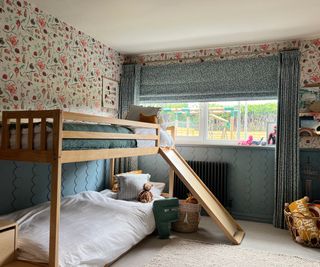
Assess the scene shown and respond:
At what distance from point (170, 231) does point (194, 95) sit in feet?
A: 6.29

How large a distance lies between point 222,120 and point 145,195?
5.33 ft

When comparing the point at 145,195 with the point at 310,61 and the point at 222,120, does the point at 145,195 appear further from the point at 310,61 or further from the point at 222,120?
the point at 310,61

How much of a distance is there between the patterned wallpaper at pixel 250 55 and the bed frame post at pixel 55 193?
2775 millimetres

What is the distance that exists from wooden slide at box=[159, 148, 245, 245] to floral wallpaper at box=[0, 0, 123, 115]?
1315 mm

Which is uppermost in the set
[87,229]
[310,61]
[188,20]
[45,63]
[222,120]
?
[188,20]

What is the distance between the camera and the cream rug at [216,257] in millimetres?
2539

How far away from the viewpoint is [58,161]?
188cm

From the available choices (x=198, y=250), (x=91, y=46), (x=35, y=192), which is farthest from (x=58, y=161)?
(x=91, y=46)

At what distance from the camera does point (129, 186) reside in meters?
3.55

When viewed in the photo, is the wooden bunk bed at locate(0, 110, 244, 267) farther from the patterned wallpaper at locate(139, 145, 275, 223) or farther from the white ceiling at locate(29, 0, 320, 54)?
the patterned wallpaper at locate(139, 145, 275, 223)

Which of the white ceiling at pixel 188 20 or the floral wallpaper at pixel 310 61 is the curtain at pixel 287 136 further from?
the white ceiling at pixel 188 20

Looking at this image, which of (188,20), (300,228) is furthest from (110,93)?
(300,228)

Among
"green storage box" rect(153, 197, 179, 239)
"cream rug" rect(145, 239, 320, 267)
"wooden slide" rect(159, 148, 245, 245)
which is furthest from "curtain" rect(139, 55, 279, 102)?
"cream rug" rect(145, 239, 320, 267)

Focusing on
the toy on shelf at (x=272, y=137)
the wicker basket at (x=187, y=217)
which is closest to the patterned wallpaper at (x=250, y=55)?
the toy on shelf at (x=272, y=137)
